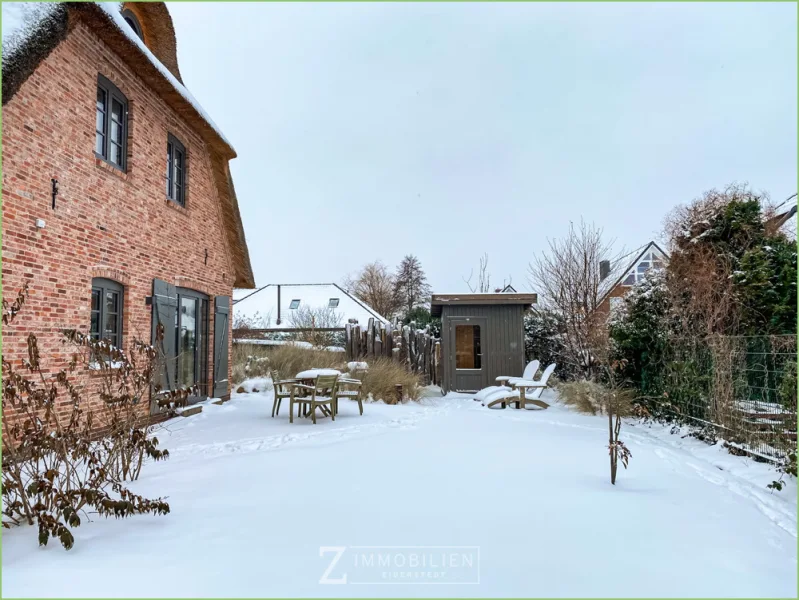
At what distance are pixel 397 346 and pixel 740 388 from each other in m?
9.10

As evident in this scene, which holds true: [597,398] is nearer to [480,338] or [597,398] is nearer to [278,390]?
[480,338]

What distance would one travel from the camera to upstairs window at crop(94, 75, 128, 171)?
22.3ft

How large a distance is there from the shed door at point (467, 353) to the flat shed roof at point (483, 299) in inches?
17.6

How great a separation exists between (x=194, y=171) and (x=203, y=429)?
491 cm

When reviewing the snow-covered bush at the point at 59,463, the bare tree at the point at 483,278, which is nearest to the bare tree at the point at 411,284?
the bare tree at the point at 483,278

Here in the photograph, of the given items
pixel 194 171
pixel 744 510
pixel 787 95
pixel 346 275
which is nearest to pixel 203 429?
pixel 194 171

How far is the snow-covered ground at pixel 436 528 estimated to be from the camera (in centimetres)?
256

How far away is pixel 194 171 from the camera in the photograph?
9.42 meters

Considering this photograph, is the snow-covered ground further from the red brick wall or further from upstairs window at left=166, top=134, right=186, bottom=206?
upstairs window at left=166, top=134, right=186, bottom=206

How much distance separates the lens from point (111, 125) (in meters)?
7.08

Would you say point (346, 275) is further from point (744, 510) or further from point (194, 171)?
point (744, 510)

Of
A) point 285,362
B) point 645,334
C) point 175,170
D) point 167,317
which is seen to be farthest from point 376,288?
point 645,334

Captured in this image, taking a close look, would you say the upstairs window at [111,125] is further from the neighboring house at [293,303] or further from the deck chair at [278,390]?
the neighboring house at [293,303]

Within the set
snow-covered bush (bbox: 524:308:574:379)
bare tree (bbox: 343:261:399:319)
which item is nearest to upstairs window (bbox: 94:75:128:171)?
snow-covered bush (bbox: 524:308:574:379)
